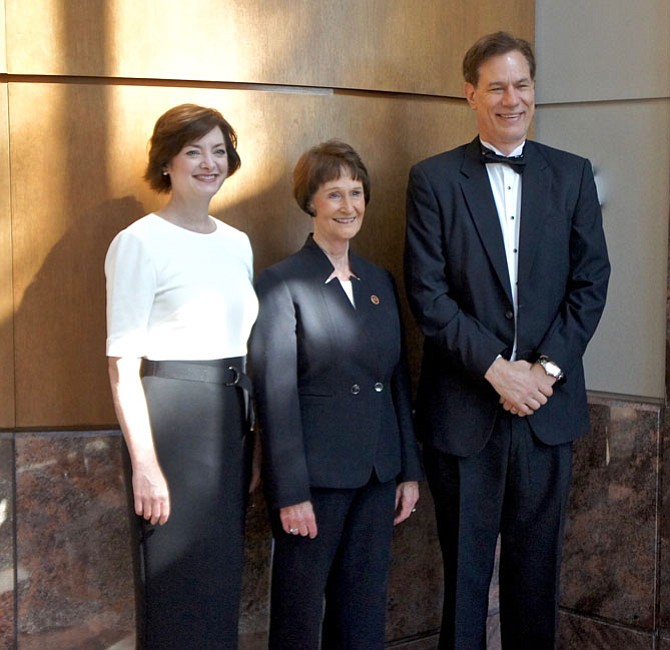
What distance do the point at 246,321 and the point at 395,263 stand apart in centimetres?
89

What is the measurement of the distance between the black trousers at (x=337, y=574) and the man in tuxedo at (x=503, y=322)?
32 cm

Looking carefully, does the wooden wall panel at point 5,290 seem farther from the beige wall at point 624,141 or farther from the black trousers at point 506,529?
the beige wall at point 624,141

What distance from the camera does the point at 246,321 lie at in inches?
111

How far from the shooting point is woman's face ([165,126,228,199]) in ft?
8.97

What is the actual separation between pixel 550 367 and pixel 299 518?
822 mm

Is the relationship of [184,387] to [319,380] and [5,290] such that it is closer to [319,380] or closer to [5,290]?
[319,380]

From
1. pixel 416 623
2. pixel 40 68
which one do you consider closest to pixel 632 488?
pixel 416 623

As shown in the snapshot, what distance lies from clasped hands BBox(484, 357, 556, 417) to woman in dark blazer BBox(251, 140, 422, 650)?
0.28m

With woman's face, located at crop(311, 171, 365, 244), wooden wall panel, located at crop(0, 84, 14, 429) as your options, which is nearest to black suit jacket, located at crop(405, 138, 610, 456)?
woman's face, located at crop(311, 171, 365, 244)

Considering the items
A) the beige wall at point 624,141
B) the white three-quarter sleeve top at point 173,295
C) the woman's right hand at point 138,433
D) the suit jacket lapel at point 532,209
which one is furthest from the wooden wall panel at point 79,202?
the beige wall at point 624,141

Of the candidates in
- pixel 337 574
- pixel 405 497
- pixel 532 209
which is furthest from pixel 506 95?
pixel 337 574

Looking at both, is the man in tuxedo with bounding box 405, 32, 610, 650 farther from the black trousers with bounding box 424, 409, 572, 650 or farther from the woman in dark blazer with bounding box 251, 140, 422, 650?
the woman in dark blazer with bounding box 251, 140, 422, 650

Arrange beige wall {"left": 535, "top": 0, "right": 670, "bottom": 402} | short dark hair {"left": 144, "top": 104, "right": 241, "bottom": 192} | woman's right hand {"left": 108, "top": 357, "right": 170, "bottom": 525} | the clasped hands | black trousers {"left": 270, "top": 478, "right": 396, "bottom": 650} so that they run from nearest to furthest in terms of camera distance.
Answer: woman's right hand {"left": 108, "top": 357, "right": 170, "bottom": 525} → short dark hair {"left": 144, "top": 104, "right": 241, "bottom": 192} → black trousers {"left": 270, "top": 478, "right": 396, "bottom": 650} → the clasped hands → beige wall {"left": 535, "top": 0, "right": 670, "bottom": 402}

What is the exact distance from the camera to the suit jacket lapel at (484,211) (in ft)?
10.1
